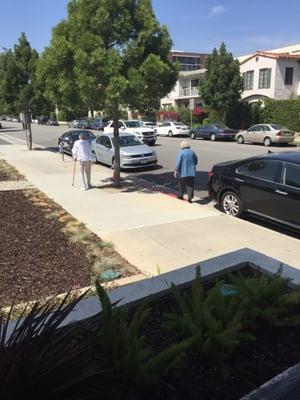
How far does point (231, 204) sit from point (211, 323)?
6.73 meters

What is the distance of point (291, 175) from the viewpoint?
8117 millimetres

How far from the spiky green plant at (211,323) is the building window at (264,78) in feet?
147

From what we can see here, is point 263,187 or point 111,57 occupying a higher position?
point 111,57

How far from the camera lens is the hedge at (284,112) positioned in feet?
124

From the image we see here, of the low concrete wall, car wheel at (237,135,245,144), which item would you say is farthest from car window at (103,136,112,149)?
car wheel at (237,135,245,144)

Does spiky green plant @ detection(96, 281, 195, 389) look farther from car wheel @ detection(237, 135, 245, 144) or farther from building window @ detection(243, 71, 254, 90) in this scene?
building window @ detection(243, 71, 254, 90)

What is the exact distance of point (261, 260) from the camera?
451 centimetres

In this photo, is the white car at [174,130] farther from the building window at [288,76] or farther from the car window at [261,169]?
the car window at [261,169]

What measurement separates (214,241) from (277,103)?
34.2 meters

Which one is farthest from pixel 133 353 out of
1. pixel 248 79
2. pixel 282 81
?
pixel 248 79

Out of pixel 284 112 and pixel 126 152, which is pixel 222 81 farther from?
pixel 126 152

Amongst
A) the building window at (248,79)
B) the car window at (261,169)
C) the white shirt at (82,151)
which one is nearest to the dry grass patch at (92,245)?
the white shirt at (82,151)

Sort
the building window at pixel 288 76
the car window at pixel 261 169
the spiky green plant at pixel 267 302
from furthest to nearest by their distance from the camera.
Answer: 1. the building window at pixel 288 76
2. the car window at pixel 261 169
3. the spiky green plant at pixel 267 302

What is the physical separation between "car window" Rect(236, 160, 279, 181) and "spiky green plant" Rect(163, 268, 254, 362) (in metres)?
5.50
